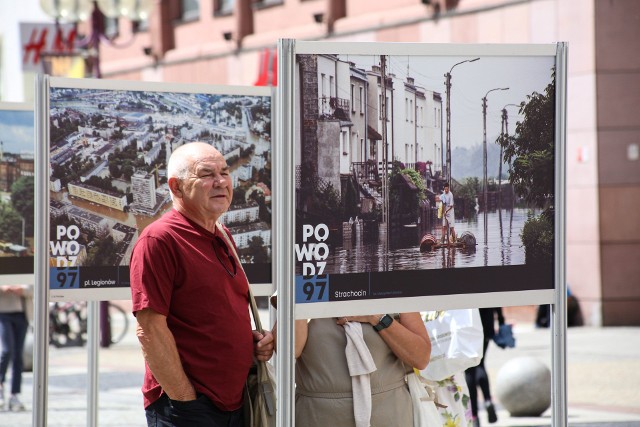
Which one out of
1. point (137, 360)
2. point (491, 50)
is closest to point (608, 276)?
point (137, 360)

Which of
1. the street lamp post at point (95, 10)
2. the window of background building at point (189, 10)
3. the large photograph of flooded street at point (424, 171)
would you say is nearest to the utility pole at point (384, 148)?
the large photograph of flooded street at point (424, 171)

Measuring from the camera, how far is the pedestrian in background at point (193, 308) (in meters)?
4.71

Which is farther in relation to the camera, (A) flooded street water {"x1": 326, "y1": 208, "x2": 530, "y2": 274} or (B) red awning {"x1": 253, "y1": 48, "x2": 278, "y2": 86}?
(B) red awning {"x1": 253, "y1": 48, "x2": 278, "y2": 86}

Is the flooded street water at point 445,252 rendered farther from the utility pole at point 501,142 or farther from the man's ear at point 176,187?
the man's ear at point 176,187

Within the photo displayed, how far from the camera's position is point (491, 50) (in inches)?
197

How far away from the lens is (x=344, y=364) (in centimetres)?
513

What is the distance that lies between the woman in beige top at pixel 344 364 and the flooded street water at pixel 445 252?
409 mm

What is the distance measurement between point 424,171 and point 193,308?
1.06 m

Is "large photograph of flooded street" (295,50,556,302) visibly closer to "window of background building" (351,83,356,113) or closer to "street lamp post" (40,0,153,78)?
"window of background building" (351,83,356,113)

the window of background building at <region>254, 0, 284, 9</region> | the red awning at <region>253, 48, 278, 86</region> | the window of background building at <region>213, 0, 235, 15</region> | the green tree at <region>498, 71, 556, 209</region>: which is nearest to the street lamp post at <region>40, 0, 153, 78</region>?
the red awning at <region>253, 48, 278, 86</region>

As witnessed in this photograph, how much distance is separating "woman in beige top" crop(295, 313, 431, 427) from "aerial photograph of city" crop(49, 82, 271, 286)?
1786 millimetres

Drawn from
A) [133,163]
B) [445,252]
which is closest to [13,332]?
[133,163]

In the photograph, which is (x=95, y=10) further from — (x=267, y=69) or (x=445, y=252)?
(x=445, y=252)

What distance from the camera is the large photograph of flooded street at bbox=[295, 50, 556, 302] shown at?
183 inches
